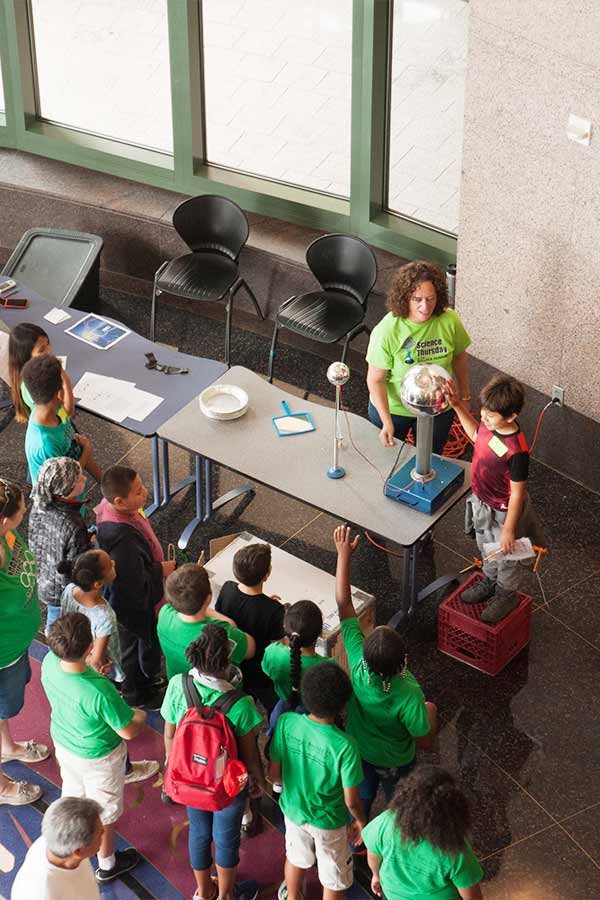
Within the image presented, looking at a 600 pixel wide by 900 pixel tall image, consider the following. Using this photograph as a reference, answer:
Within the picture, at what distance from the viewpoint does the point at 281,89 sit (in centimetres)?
817

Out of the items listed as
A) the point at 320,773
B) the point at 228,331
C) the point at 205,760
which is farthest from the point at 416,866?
the point at 228,331

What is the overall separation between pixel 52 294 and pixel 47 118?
82.1 inches

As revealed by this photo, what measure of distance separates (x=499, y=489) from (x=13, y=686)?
7.80ft

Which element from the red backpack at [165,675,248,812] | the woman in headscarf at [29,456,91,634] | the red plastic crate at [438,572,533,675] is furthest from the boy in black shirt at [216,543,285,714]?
the red plastic crate at [438,572,533,675]

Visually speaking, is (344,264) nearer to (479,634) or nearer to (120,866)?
(479,634)

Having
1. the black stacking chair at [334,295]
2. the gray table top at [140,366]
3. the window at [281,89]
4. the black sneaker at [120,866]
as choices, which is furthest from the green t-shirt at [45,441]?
the window at [281,89]

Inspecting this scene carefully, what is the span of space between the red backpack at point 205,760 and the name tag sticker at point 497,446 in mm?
1885

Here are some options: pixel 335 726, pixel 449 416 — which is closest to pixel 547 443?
pixel 449 416

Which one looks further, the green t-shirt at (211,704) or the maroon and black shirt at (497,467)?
the maroon and black shirt at (497,467)

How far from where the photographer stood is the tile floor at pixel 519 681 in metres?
4.82

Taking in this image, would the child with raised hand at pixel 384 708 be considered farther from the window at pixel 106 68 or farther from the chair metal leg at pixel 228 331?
the window at pixel 106 68

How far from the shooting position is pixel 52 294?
7988 mm

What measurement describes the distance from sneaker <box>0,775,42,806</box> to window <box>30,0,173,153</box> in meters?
5.42

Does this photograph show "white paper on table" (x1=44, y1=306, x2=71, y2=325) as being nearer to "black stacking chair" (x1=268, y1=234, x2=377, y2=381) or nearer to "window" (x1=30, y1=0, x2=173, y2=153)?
"black stacking chair" (x1=268, y1=234, x2=377, y2=381)
